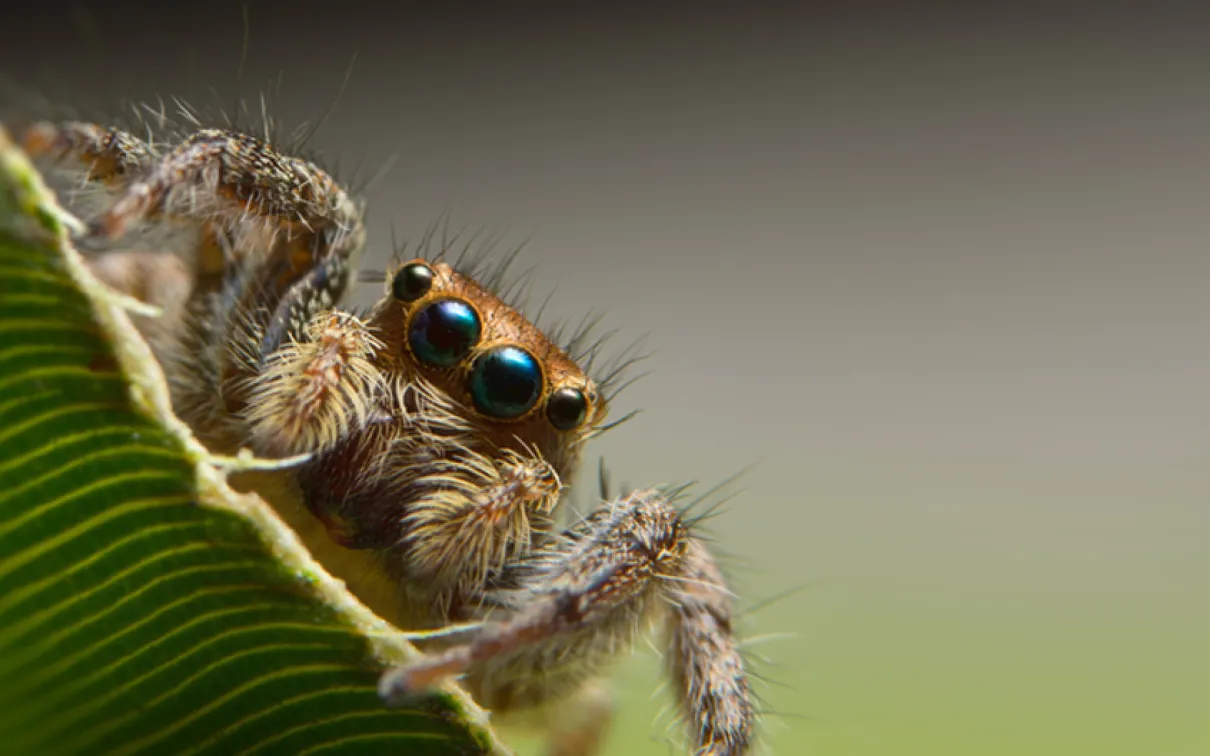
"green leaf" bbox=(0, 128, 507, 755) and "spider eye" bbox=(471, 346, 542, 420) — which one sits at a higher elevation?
"spider eye" bbox=(471, 346, 542, 420)

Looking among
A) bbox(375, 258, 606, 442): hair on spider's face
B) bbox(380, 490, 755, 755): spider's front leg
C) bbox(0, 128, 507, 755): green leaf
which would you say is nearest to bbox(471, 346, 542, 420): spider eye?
bbox(375, 258, 606, 442): hair on spider's face

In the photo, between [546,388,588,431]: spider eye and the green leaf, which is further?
[546,388,588,431]: spider eye

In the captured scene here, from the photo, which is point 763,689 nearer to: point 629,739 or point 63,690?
point 629,739

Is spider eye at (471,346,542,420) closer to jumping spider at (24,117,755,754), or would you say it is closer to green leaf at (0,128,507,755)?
jumping spider at (24,117,755,754)

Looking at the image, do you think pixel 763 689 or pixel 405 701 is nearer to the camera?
pixel 405 701

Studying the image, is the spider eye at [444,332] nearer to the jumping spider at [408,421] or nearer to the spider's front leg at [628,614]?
the jumping spider at [408,421]

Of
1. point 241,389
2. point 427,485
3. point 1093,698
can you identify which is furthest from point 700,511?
point 1093,698
